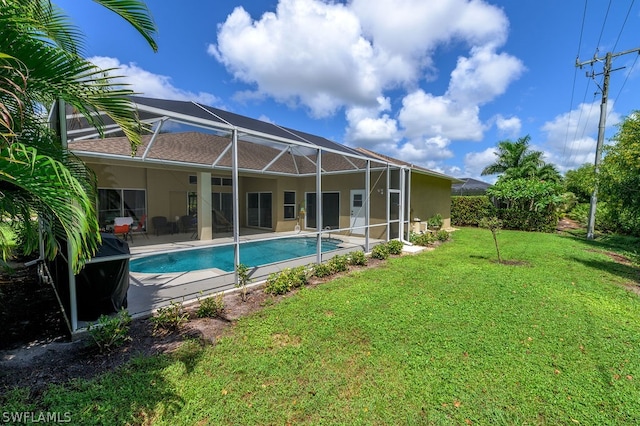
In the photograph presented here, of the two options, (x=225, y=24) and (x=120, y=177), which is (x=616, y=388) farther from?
(x=120, y=177)

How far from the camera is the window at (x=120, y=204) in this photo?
37.0 feet

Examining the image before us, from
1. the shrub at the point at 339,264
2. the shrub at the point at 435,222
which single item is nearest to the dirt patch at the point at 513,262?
the shrub at the point at 339,264

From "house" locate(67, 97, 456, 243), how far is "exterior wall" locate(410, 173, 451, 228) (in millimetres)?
56

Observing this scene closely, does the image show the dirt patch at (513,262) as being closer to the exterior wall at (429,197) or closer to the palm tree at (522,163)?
the exterior wall at (429,197)

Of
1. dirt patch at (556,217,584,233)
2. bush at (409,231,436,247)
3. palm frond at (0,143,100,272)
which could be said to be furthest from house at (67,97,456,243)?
dirt patch at (556,217,584,233)

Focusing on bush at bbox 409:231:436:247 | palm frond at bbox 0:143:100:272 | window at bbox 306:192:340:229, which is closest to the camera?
palm frond at bbox 0:143:100:272

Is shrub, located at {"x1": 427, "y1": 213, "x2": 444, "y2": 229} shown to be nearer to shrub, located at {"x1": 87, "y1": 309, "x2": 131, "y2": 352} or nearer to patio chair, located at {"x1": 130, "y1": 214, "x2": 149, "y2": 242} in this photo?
shrub, located at {"x1": 87, "y1": 309, "x2": 131, "y2": 352}

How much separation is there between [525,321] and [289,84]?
1436cm

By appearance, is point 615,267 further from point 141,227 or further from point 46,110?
point 141,227

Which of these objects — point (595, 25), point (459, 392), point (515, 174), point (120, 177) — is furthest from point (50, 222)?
point (515, 174)

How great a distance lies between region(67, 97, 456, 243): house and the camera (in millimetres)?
8953

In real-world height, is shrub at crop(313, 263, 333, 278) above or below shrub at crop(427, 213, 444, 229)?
below

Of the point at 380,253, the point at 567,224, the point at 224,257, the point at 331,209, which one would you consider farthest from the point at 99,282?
the point at 567,224

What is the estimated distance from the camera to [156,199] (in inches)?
502
